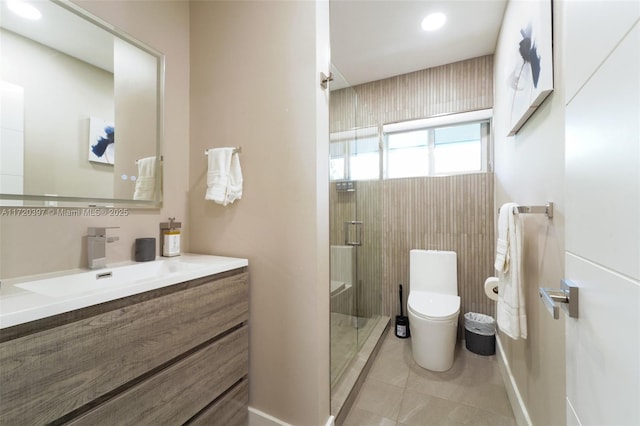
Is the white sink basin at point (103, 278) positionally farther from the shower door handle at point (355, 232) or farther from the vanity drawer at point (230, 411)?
the shower door handle at point (355, 232)

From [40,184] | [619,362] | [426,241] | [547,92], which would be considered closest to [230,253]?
[40,184]

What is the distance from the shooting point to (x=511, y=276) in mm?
1252

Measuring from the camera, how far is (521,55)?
1315 millimetres

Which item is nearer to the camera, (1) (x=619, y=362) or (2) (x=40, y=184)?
(1) (x=619, y=362)

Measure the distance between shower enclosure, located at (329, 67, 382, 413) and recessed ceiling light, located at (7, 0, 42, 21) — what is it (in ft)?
4.39

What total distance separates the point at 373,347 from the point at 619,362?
6.15 feet

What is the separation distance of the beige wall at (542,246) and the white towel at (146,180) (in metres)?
1.91

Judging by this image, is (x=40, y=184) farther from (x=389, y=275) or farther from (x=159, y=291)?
(x=389, y=275)

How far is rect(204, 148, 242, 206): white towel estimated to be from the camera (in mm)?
1345

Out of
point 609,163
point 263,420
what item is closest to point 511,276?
point 609,163

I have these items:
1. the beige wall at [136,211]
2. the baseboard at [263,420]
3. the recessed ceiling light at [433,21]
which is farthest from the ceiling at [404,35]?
the baseboard at [263,420]

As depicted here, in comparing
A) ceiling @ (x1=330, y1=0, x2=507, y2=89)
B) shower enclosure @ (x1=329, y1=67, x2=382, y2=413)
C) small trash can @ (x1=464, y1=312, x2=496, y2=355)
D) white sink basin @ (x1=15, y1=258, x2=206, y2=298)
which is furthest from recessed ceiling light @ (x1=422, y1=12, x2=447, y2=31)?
small trash can @ (x1=464, y1=312, x2=496, y2=355)

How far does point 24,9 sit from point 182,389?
5.44 feet

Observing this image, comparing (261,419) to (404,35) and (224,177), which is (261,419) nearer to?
(224,177)
